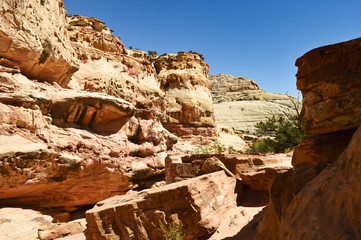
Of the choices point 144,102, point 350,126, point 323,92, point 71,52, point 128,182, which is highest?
point 71,52

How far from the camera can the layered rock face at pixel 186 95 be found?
2270 cm

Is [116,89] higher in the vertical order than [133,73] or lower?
lower

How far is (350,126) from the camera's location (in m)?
3.57

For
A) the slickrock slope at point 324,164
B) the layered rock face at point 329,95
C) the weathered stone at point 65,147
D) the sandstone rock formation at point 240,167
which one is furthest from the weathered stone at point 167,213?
the weathered stone at point 65,147

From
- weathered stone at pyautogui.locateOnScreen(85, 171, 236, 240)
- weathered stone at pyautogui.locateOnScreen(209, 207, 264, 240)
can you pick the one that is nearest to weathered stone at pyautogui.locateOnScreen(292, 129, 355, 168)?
weathered stone at pyautogui.locateOnScreen(209, 207, 264, 240)

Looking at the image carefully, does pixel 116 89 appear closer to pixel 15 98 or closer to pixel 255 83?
pixel 15 98

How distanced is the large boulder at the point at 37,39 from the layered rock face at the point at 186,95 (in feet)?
39.7

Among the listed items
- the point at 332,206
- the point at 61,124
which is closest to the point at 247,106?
the point at 61,124

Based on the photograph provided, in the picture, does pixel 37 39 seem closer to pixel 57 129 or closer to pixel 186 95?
pixel 57 129

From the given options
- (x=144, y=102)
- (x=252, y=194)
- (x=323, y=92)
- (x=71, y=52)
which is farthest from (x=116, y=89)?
(x=323, y=92)

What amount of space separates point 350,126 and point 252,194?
2.67 metres

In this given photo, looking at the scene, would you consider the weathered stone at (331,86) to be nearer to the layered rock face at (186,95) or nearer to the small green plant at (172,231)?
the small green plant at (172,231)

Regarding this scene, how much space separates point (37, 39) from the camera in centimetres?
904

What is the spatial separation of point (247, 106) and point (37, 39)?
49716 millimetres
